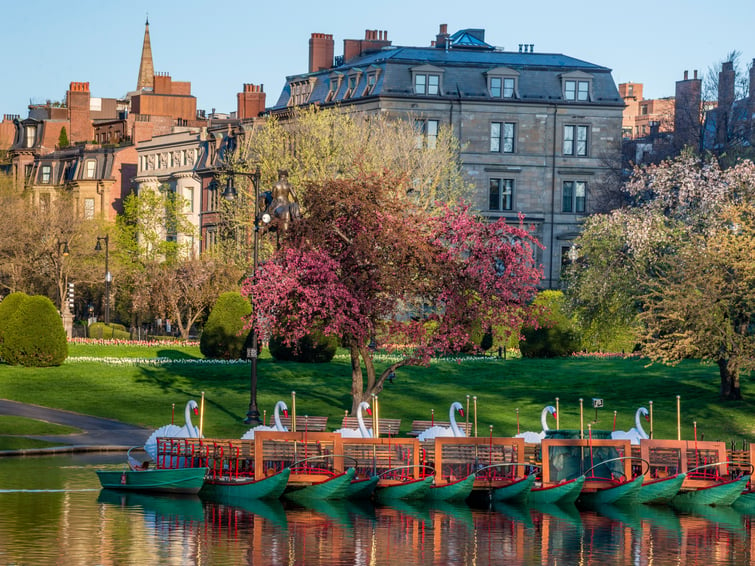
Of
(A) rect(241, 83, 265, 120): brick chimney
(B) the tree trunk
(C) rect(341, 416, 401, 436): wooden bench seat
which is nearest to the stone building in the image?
(A) rect(241, 83, 265, 120): brick chimney

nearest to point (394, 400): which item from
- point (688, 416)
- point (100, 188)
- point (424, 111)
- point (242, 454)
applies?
point (688, 416)

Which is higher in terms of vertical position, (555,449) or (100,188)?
(100,188)

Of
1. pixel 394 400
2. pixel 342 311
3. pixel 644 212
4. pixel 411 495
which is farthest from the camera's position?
pixel 644 212

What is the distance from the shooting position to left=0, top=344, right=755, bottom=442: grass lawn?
152ft

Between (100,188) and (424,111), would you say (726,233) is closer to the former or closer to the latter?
(424,111)

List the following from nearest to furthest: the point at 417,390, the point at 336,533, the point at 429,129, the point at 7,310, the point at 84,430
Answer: the point at 336,533, the point at 84,430, the point at 417,390, the point at 7,310, the point at 429,129

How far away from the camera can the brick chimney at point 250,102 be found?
112m

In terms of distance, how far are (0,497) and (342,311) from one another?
1212cm

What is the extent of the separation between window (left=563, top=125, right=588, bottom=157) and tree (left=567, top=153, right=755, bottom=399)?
36.7m

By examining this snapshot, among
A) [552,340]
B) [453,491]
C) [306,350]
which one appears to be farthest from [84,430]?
[552,340]

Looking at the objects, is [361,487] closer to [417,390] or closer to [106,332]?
[417,390]

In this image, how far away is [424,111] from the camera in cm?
9162

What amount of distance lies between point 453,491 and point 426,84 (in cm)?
6352

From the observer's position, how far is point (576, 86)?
Result: 94750 mm
